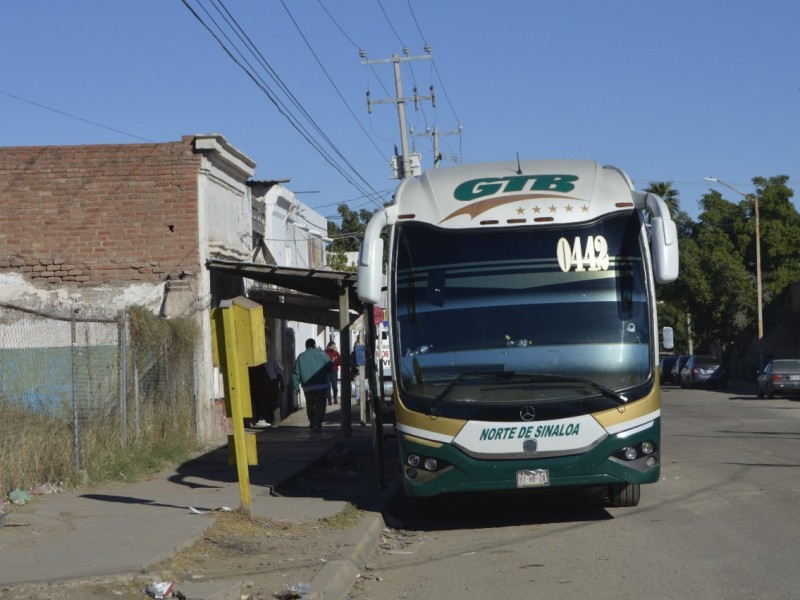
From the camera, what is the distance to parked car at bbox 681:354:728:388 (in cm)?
4912

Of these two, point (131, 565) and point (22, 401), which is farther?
point (22, 401)

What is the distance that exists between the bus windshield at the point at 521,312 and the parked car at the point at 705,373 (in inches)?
1580

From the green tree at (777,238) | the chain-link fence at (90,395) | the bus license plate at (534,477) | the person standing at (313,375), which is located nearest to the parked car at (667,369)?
the green tree at (777,238)

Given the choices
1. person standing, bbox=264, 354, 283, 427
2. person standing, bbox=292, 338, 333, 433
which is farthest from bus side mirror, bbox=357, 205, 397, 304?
person standing, bbox=264, 354, 283, 427

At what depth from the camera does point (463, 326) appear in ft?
34.9

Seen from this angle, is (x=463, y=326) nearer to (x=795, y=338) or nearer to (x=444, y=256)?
(x=444, y=256)

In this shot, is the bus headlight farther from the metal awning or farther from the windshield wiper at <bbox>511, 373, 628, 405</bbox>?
the metal awning

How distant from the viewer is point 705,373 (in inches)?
1941

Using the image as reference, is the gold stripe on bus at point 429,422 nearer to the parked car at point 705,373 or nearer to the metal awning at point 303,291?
the metal awning at point 303,291

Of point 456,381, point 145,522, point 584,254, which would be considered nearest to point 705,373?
point 584,254

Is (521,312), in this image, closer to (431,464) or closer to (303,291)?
(431,464)

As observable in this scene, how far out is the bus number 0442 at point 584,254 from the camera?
1071 cm

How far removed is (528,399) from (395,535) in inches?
77.1

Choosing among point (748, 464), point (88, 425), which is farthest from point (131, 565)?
point (748, 464)
